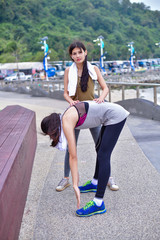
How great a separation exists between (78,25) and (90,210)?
134 m

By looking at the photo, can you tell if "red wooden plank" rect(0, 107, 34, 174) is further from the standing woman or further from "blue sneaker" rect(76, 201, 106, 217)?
"blue sneaker" rect(76, 201, 106, 217)

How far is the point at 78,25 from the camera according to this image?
13100 centimetres

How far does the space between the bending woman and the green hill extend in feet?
239

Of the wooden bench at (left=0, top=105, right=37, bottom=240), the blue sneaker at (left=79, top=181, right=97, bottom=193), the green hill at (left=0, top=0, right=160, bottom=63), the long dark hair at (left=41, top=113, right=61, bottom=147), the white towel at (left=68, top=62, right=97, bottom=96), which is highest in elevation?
the green hill at (left=0, top=0, right=160, bottom=63)

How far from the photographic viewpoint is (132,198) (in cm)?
330

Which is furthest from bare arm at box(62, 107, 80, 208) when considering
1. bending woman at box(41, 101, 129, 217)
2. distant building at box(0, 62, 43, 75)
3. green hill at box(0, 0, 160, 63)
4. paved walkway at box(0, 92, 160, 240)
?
green hill at box(0, 0, 160, 63)

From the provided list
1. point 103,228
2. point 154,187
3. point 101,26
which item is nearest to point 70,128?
point 103,228

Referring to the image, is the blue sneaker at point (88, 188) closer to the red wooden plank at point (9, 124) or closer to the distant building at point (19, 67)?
the red wooden plank at point (9, 124)

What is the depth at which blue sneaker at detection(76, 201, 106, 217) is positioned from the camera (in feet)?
9.65

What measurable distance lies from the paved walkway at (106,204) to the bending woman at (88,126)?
7.8 inches

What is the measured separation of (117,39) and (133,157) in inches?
5114

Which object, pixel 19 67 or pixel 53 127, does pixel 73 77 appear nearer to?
pixel 53 127

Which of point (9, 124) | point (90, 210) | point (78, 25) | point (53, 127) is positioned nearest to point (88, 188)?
point (90, 210)

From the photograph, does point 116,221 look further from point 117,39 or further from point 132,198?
point 117,39
